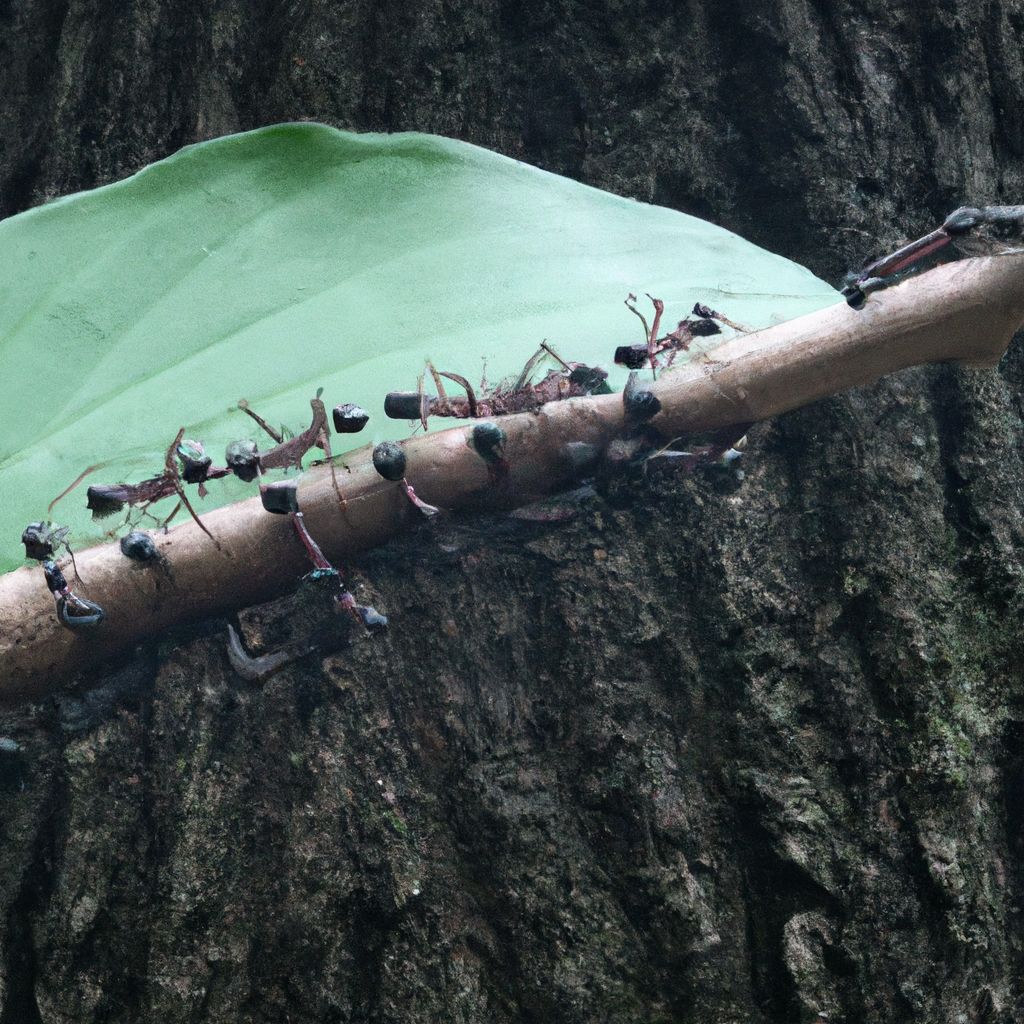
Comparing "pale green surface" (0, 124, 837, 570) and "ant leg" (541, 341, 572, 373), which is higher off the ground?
"pale green surface" (0, 124, 837, 570)

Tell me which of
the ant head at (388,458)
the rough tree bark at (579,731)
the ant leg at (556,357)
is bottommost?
the rough tree bark at (579,731)

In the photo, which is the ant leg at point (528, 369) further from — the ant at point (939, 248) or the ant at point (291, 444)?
the ant at point (939, 248)

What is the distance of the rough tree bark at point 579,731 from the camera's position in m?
0.72

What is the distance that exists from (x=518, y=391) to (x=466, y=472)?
67 mm

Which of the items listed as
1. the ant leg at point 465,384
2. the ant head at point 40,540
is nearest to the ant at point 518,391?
the ant leg at point 465,384

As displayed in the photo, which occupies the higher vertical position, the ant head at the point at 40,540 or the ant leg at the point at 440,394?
the ant leg at the point at 440,394

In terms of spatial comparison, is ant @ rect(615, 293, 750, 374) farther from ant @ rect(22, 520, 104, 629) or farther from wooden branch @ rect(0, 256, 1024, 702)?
ant @ rect(22, 520, 104, 629)

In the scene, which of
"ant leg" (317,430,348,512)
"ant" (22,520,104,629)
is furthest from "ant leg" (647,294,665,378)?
"ant" (22,520,104,629)

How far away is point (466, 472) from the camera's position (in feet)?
2.26

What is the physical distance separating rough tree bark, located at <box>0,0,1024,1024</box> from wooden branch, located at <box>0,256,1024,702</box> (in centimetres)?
7

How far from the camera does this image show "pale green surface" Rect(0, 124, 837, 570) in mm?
667

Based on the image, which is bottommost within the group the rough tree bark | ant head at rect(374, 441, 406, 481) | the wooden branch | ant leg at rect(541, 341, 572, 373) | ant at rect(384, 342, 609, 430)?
the rough tree bark

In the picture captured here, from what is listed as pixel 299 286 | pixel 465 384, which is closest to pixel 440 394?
pixel 465 384

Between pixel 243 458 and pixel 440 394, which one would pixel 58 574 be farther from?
pixel 440 394
